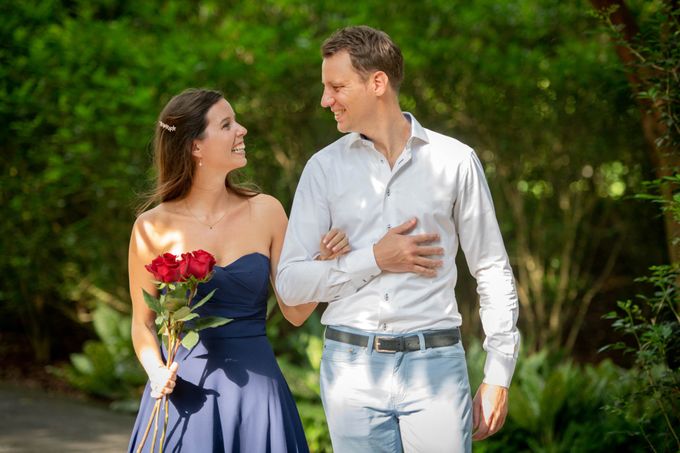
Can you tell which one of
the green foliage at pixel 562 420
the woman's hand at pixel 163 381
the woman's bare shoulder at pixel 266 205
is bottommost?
the green foliage at pixel 562 420

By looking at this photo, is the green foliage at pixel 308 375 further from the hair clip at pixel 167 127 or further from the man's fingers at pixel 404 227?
the man's fingers at pixel 404 227

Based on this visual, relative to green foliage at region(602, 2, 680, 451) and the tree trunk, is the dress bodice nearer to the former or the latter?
green foliage at region(602, 2, 680, 451)

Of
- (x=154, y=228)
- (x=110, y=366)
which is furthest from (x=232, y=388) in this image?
(x=110, y=366)

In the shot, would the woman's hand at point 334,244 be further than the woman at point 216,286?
No

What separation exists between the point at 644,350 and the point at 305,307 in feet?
4.76

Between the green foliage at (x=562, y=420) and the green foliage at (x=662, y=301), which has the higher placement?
the green foliage at (x=662, y=301)

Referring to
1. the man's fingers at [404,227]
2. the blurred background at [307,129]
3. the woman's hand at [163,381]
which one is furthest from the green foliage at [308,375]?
the man's fingers at [404,227]

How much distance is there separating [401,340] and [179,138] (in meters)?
1.37

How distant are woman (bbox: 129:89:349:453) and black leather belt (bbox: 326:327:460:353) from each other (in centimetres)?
67

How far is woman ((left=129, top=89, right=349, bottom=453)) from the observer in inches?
145

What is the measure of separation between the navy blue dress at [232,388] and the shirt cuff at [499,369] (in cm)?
98

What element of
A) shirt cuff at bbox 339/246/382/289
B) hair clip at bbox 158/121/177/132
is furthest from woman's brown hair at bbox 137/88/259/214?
shirt cuff at bbox 339/246/382/289

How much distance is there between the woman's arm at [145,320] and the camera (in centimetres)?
342

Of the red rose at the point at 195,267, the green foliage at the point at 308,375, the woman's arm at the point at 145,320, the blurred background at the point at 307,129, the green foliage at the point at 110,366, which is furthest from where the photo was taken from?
the green foliage at the point at 110,366
